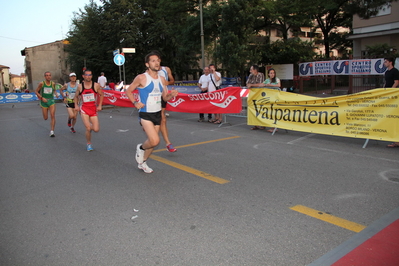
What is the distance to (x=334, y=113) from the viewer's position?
7.79 metres

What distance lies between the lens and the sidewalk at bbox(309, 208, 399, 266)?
296 centimetres

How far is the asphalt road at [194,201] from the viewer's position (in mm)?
3264

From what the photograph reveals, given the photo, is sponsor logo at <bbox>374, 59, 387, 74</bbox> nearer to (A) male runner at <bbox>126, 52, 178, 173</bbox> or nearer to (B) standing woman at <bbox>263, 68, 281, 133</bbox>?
(B) standing woman at <bbox>263, 68, 281, 133</bbox>

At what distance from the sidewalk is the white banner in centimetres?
1538

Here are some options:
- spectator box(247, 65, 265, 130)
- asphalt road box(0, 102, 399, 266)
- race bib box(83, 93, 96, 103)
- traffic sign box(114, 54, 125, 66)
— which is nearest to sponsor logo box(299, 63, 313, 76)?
traffic sign box(114, 54, 125, 66)

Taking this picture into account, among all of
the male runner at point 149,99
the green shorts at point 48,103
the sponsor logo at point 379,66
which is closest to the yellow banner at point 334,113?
the male runner at point 149,99

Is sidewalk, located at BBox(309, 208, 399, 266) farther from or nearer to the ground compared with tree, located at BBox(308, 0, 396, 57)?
nearer to the ground

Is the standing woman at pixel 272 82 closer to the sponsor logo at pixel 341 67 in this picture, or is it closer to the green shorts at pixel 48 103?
the green shorts at pixel 48 103

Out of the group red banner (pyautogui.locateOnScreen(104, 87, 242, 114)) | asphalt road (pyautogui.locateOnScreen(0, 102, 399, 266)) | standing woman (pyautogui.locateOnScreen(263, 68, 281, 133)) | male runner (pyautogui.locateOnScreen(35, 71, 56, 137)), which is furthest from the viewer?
male runner (pyautogui.locateOnScreen(35, 71, 56, 137))

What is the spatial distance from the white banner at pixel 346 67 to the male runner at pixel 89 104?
564 inches

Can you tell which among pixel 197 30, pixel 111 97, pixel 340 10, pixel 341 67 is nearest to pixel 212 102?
pixel 111 97

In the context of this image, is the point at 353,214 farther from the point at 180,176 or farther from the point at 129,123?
the point at 129,123

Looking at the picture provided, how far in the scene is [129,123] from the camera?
12.6m

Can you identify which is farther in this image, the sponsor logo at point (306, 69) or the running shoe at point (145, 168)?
the sponsor logo at point (306, 69)
